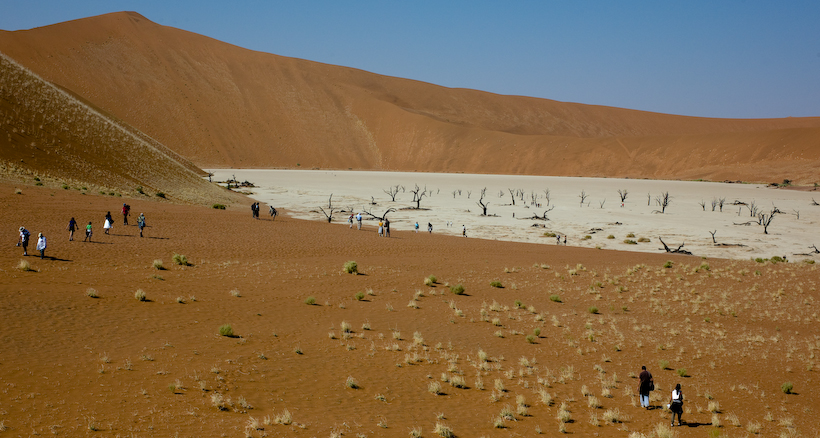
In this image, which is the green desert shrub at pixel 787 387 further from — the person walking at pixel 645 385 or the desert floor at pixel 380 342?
the person walking at pixel 645 385

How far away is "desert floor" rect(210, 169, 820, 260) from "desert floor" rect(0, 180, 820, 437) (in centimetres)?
1038

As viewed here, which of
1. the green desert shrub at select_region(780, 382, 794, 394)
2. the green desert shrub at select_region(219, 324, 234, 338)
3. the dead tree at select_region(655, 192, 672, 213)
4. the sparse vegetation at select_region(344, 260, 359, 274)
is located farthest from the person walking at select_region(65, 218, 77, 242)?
the dead tree at select_region(655, 192, 672, 213)

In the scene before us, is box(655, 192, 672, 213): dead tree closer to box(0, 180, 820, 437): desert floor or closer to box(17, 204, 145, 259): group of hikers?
box(0, 180, 820, 437): desert floor

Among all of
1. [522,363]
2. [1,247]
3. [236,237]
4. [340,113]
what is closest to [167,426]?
[522,363]

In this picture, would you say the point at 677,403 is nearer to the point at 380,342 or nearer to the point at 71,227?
the point at 380,342

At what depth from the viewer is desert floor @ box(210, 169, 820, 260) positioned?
42969mm

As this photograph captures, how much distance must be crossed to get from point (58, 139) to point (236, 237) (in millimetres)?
24639

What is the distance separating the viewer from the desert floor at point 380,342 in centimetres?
1212

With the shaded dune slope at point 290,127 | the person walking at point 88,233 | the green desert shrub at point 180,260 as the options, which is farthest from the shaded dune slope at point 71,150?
the shaded dune slope at point 290,127

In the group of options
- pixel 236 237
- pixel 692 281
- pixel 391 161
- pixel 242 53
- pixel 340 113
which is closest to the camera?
pixel 692 281

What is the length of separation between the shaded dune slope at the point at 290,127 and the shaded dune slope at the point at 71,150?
71.0 m

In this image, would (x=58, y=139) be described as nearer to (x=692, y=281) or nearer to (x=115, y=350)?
(x=115, y=350)

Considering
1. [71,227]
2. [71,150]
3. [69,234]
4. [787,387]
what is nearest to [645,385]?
[787,387]

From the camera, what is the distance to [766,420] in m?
13.4
